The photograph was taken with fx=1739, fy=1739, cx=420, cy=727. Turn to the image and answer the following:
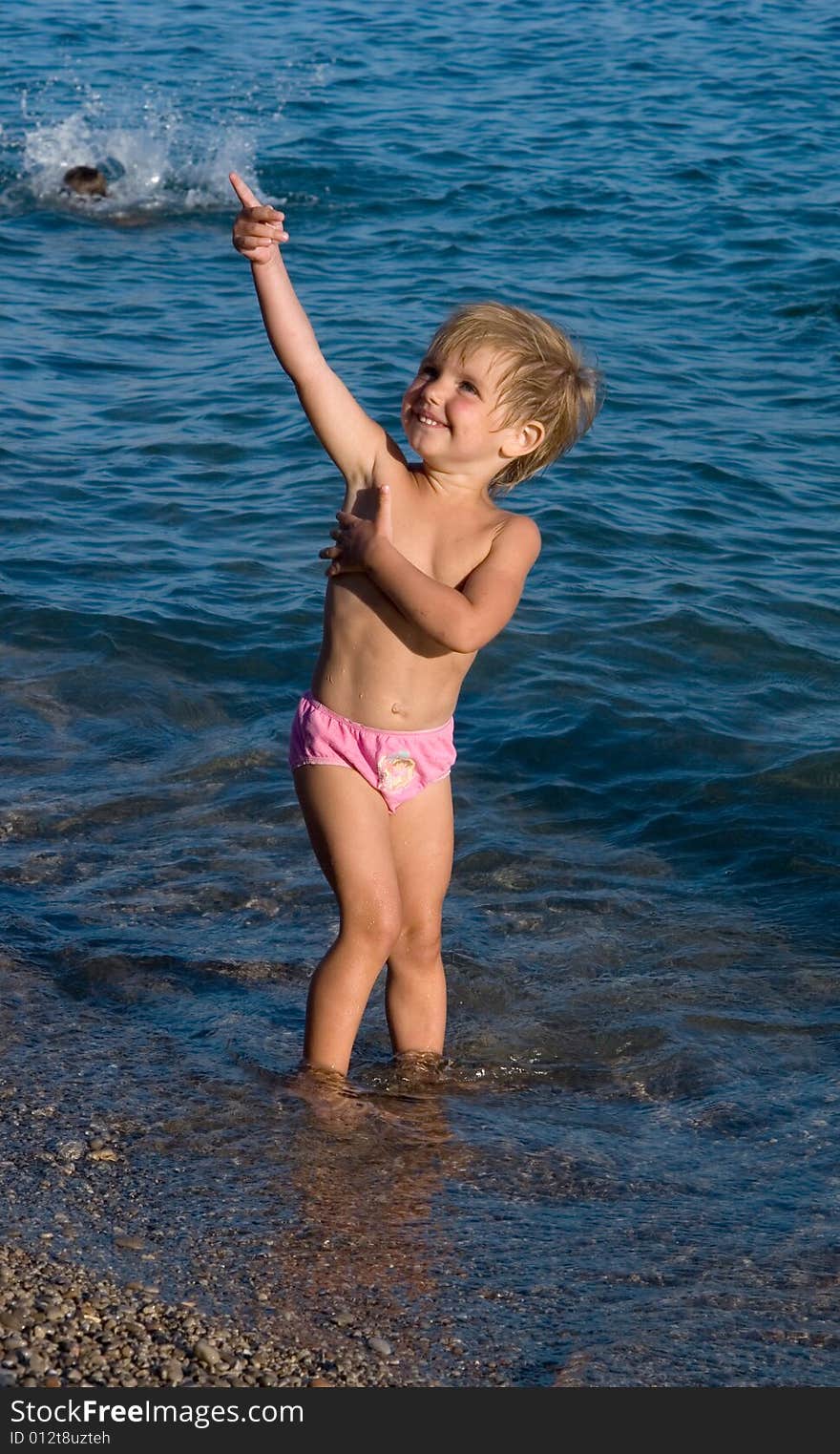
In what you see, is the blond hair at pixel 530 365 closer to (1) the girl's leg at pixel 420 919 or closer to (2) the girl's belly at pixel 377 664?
(2) the girl's belly at pixel 377 664

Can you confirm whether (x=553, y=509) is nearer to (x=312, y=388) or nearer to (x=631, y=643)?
(x=631, y=643)

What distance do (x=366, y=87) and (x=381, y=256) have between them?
621 centimetres

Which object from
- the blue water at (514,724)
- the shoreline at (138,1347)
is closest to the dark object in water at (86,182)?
the blue water at (514,724)

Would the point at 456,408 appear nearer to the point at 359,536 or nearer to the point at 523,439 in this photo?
the point at 523,439

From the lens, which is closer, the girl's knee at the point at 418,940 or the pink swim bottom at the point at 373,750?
the pink swim bottom at the point at 373,750

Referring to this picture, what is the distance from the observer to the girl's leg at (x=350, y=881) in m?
3.92

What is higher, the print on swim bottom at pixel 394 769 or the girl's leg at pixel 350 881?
the print on swim bottom at pixel 394 769

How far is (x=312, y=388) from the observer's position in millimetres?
3805

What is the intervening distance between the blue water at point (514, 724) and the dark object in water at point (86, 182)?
191mm

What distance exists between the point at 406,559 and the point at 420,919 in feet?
2.98

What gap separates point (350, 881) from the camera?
391 cm

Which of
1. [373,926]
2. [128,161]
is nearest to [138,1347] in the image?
[373,926]

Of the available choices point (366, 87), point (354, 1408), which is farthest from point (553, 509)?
point (366, 87)

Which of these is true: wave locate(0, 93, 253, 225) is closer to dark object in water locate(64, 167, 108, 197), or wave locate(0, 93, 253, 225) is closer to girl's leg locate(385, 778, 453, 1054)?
dark object in water locate(64, 167, 108, 197)
